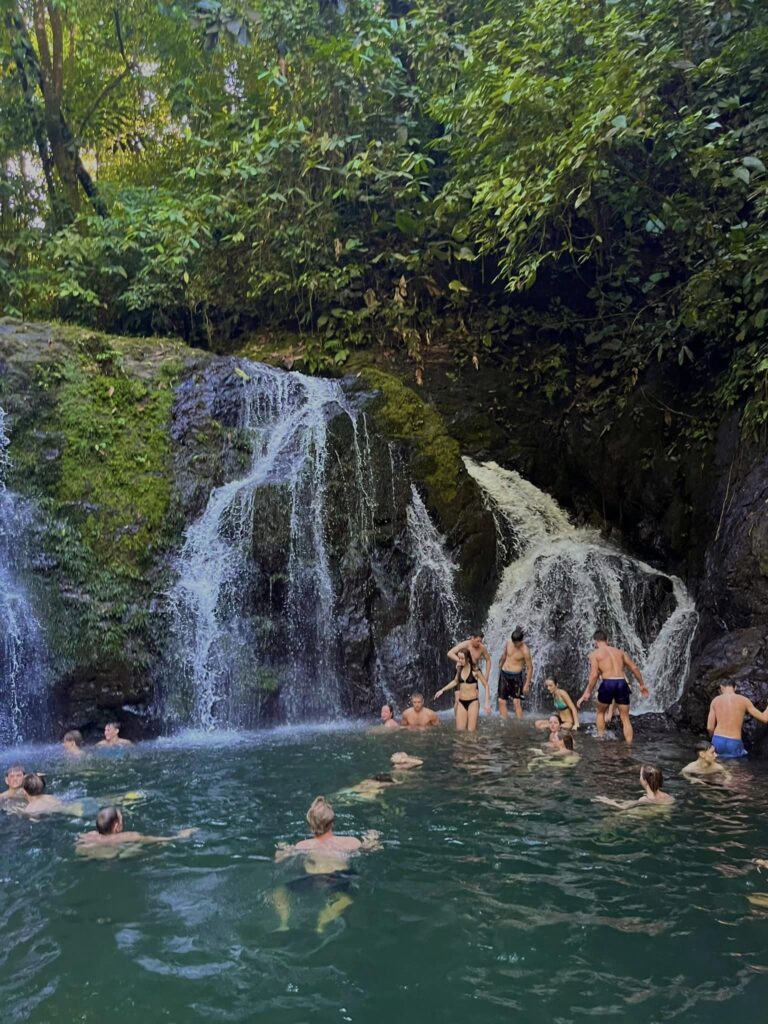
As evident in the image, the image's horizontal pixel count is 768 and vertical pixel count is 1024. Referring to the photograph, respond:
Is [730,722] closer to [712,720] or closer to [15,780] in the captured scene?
[712,720]


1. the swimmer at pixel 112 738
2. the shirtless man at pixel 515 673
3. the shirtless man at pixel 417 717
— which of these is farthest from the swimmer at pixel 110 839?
the shirtless man at pixel 515 673

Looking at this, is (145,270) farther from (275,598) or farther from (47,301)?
(275,598)

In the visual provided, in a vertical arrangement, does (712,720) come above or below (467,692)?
below

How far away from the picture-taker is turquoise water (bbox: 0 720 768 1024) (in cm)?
378

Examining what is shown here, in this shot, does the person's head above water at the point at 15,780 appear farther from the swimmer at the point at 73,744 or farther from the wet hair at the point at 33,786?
the swimmer at the point at 73,744

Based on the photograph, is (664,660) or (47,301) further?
(47,301)

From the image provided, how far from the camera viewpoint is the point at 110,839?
19.8 ft

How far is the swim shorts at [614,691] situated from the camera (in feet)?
34.3

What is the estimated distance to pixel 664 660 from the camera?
12.8 metres

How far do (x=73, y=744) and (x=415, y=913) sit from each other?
6.40 m

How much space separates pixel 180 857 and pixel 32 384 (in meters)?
9.74

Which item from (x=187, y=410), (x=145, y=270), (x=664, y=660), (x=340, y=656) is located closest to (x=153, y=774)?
(x=340, y=656)

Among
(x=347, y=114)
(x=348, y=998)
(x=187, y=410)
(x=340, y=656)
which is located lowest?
(x=348, y=998)

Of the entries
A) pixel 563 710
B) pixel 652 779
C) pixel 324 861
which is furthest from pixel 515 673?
pixel 324 861
